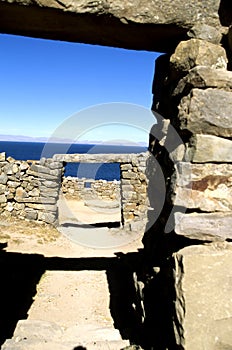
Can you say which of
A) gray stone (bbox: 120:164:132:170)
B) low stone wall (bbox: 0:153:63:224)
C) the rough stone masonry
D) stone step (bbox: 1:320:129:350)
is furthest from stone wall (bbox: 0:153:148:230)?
the rough stone masonry

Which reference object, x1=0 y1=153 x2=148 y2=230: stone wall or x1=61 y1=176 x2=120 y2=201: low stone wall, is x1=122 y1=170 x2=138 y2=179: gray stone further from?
x1=61 y1=176 x2=120 y2=201: low stone wall

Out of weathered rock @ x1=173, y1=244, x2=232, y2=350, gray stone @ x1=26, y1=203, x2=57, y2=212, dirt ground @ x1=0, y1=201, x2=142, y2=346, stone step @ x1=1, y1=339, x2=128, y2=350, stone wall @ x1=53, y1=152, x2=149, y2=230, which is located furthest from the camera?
stone wall @ x1=53, y1=152, x2=149, y2=230

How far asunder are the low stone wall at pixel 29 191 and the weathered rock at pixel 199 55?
922 centimetres

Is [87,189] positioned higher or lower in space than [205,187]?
lower

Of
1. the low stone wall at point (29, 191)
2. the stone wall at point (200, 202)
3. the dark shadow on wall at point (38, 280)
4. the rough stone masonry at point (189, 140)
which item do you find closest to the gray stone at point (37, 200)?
the low stone wall at point (29, 191)

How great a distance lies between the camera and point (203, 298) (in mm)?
2152

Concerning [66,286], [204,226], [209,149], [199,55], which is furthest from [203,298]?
[66,286]

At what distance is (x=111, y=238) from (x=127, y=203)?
1.93 metres

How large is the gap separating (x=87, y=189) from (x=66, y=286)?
1243 centimetres

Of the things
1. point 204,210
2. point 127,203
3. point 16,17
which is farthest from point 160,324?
point 127,203

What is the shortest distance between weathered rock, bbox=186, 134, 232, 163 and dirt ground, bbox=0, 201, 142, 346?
2.75 metres

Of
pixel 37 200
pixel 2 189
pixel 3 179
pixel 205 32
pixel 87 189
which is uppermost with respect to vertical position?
pixel 205 32

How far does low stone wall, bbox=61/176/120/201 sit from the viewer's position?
18.2 meters

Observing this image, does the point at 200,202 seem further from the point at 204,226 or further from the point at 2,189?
the point at 2,189
